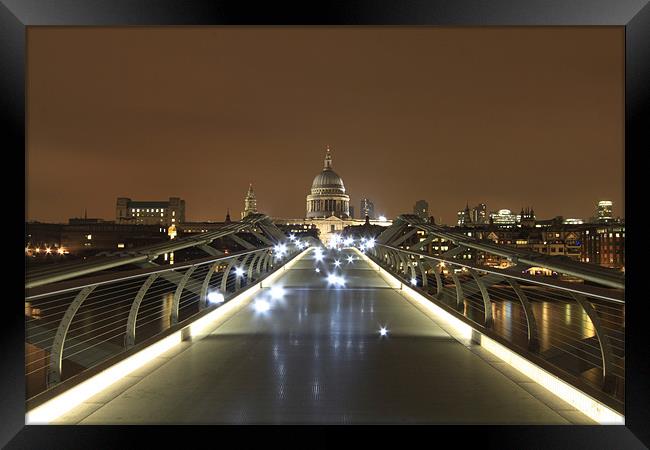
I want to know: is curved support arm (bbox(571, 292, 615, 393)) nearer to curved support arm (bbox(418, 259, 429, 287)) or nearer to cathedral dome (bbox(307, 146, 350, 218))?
curved support arm (bbox(418, 259, 429, 287))

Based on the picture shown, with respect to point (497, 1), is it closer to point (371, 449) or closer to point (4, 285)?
point (371, 449)

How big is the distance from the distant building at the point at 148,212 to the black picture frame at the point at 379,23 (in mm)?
158186

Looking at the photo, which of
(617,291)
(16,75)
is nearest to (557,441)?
(617,291)

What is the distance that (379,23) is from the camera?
13.6ft

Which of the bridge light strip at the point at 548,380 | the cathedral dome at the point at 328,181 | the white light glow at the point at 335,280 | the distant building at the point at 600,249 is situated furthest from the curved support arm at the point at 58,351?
the cathedral dome at the point at 328,181

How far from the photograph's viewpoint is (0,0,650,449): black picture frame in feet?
12.4

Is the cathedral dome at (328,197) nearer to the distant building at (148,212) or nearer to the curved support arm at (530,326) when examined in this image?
the distant building at (148,212)

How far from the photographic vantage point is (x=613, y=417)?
12.9 ft

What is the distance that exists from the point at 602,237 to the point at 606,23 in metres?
114

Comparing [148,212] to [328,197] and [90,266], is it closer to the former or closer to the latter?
[328,197]

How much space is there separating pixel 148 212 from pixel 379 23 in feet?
562

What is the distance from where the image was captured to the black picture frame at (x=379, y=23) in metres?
3.79

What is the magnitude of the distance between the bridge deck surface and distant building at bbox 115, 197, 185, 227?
156 metres

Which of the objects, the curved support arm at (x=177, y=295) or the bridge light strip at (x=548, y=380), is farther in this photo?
the curved support arm at (x=177, y=295)
